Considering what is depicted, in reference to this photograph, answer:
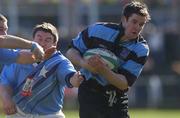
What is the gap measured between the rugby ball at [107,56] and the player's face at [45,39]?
1.40 ft

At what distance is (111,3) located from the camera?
3322 cm

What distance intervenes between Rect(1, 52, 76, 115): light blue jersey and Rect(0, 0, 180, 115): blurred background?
13534mm

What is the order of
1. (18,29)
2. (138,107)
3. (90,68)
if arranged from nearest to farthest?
(90,68) < (138,107) < (18,29)

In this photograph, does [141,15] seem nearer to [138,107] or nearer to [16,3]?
[138,107]

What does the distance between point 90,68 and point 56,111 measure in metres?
0.89

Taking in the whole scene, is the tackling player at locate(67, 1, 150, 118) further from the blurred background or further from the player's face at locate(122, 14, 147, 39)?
the blurred background

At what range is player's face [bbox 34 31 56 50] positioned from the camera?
10711 mm

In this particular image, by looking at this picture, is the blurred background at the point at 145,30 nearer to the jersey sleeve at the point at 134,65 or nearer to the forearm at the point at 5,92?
the jersey sleeve at the point at 134,65

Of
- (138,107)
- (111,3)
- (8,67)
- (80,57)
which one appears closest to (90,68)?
(80,57)

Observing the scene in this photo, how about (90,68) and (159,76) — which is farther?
(159,76)

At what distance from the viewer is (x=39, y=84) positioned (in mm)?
10898

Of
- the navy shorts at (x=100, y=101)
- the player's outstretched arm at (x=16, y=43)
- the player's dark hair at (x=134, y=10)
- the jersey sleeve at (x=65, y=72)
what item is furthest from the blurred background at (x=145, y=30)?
the player's outstretched arm at (x=16, y=43)

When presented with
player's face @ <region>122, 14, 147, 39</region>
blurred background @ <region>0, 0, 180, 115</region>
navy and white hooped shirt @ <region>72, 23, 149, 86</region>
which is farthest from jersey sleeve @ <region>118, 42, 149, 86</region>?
blurred background @ <region>0, 0, 180, 115</region>

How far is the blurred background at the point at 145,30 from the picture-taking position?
90.0ft
